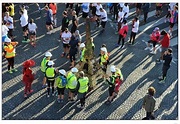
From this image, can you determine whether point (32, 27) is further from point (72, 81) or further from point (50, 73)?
point (72, 81)

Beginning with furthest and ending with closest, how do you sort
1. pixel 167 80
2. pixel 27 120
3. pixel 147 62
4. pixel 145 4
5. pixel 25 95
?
pixel 145 4, pixel 147 62, pixel 167 80, pixel 25 95, pixel 27 120

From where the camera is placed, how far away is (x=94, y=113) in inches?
513

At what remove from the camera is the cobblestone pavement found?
13.0 meters

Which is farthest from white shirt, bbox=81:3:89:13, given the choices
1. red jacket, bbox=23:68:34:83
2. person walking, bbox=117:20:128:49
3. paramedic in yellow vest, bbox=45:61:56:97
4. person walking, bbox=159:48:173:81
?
red jacket, bbox=23:68:34:83

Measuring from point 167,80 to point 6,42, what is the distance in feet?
21.4

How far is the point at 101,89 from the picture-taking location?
1430 centimetres

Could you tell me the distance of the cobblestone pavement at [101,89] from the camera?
1295cm

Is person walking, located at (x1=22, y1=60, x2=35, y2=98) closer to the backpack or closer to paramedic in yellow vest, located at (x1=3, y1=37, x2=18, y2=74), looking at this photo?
the backpack

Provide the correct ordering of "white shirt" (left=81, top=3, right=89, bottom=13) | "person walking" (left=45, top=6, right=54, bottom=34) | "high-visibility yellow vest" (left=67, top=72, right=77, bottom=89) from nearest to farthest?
1. "high-visibility yellow vest" (left=67, top=72, right=77, bottom=89)
2. "person walking" (left=45, top=6, right=54, bottom=34)
3. "white shirt" (left=81, top=3, right=89, bottom=13)

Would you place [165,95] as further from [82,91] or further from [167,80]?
[82,91]

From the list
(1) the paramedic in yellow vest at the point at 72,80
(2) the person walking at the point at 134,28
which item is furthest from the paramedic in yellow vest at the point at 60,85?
(2) the person walking at the point at 134,28

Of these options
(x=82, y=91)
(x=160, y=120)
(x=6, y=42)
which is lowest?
(x=160, y=120)

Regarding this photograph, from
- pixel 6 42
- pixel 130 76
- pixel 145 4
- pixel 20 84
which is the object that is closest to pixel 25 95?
pixel 20 84

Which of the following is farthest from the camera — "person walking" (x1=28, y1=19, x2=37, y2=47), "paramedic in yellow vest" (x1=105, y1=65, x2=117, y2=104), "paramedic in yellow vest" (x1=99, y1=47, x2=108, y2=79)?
"person walking" (x1=28, y1=19, x2=37, y2=47)
